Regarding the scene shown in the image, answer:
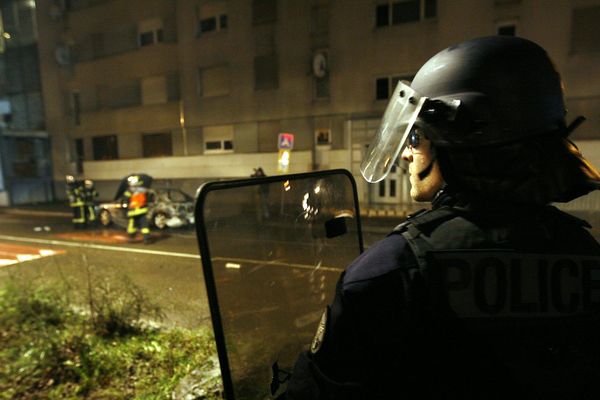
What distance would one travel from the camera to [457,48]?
1148mm

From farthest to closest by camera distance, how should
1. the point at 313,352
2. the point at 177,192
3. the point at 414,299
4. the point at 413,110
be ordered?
1. the point at 177,192
2. the point at 413,110
3. the point at 313,352
4. the point at 414,299

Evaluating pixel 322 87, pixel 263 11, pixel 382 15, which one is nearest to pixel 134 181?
pixel 322 87

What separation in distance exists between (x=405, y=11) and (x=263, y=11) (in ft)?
20.5

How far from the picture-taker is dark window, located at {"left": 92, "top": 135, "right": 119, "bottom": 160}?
21.6 meters

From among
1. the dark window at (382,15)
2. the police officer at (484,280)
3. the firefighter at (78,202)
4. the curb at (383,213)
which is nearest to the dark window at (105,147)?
the firefighter at (78,202)

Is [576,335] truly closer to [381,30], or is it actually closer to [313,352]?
[313,352]

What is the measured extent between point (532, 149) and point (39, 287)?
463cm

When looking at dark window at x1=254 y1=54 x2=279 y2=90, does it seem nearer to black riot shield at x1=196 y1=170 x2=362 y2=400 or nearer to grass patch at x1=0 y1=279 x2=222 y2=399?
grass patch at x1=0 y1=279 x2=222 y2=399

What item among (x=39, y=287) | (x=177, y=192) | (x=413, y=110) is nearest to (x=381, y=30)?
(x=177, y=192)

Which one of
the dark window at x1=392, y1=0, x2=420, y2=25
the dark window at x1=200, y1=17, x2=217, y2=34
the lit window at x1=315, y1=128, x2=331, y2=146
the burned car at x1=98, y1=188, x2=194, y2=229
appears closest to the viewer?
the burned car at x1=98, y1=188, x2=194, y2=229

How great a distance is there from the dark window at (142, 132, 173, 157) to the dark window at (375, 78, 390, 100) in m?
10.9

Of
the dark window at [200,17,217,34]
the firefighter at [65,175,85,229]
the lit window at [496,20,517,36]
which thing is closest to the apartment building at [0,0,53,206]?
the dark window at [200,17,217,34]

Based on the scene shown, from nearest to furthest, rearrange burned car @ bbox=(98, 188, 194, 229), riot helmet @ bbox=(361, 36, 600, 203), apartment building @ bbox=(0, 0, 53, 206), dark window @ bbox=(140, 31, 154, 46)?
riot helmet @ bbox=(361, 36, 600, 203)
burned car @ bbox=(98, 188, 194, 229)
apartment building @ bbox=(0, 0, 53, 206)
dark window @ bbox=(140, 31, 154, 46)

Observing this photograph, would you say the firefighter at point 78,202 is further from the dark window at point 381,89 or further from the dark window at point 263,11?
the dark window at point 381,89
